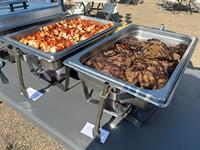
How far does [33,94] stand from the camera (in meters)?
1.14

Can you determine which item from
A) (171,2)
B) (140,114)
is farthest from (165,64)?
(171,2)

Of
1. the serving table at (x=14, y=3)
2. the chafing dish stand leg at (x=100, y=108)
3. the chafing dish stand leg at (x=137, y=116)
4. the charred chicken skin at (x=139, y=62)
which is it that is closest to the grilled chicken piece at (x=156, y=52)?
the charred chicken skin at (x=139, y=62)

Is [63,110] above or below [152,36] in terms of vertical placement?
below

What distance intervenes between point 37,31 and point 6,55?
1.10ft

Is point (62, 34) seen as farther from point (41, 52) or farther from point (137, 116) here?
point (137, 116)

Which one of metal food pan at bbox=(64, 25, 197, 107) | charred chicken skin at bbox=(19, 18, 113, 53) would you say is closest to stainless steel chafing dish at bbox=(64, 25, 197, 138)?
metal food pan at bbox=(64, 25, 197, 107)

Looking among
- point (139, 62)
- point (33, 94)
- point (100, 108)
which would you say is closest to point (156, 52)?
point (139, 62)

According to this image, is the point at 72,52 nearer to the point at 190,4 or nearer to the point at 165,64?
the point at 165,64

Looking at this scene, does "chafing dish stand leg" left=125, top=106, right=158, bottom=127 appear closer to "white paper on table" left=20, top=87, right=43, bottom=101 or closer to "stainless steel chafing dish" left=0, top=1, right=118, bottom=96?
"stainless steel chafing dish" left=0, top=1, right=118, bottom=96

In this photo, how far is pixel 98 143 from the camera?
0.86 metres

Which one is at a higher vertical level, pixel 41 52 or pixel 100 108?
pixel 41 52

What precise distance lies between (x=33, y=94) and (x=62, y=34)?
0.42m

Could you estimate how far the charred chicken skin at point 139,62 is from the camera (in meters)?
0.82

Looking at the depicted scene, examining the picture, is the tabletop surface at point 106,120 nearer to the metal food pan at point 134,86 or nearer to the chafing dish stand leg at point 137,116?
the chafing dish stand leg at point 137,116
